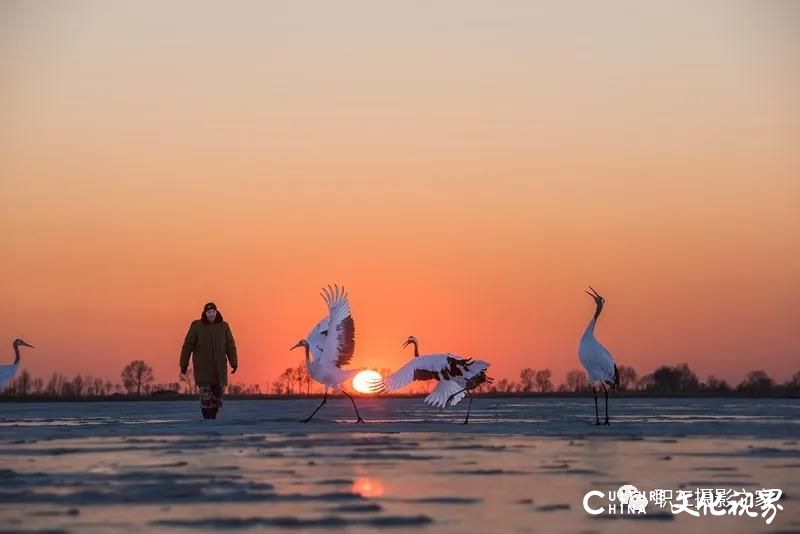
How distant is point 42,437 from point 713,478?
12.6 m

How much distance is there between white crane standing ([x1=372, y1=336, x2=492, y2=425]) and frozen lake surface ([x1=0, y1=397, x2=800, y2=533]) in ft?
3.55

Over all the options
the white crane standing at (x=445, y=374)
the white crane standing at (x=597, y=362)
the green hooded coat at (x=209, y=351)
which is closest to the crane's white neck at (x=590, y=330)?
the white crane standing at (x=597, y=362)

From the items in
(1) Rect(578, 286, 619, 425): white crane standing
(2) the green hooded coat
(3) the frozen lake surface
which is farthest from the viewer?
(2) the green hooded coat

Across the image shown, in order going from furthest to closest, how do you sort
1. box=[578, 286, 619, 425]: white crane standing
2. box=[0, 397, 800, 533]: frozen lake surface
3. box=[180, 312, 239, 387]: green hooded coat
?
box=[180, 312, 239, 387]: green hooded coat → box=[578, 286, 619, 425]: white crane standing → box=[0, 397, 800, 533]: frozen lake surface

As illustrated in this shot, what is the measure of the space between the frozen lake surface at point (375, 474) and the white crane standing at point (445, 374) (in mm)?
1083

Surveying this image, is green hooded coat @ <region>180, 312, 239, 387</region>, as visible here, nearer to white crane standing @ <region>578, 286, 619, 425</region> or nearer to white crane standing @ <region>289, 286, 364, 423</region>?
white crane standing @ <region>289, 286, 364, 423</region>

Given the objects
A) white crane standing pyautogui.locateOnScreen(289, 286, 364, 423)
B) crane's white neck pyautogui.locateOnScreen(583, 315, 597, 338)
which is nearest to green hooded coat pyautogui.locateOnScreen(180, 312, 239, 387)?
white crane standing pyautogui.locateOnScreen(289, 286, 364, 423)

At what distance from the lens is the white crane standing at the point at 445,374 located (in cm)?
2900

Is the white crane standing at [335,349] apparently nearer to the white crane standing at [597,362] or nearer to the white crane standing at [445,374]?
the white crane standing at [445,374]

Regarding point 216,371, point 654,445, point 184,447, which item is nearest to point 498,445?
point 654,445

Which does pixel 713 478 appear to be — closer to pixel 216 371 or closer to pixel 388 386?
pixel 388 386

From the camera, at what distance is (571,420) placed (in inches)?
1219

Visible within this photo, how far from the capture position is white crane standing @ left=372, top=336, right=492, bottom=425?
95.1ft

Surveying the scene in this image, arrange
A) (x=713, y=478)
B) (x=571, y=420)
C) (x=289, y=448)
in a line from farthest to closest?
(x=571, y=420)
(x=289, y=448)
(x=713, y=478)
